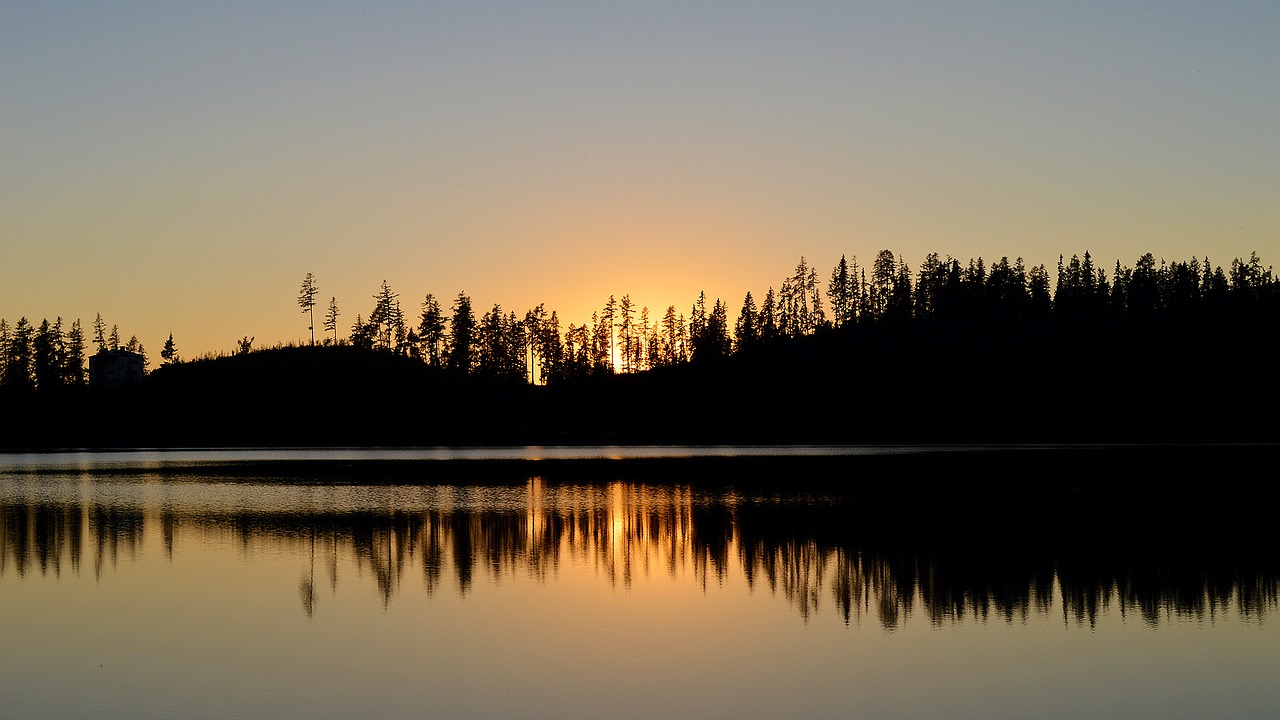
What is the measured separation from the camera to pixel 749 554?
39.7 m

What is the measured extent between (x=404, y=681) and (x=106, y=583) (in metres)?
17.4

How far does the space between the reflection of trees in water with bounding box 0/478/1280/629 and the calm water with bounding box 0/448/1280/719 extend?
19cm

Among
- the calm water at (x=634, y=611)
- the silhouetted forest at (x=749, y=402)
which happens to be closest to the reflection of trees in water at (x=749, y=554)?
the calm water at (x=634, y=611)

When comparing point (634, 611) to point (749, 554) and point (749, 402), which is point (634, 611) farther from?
point (749, 402)

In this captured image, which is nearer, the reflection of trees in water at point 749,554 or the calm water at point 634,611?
the calm water at point 634,611

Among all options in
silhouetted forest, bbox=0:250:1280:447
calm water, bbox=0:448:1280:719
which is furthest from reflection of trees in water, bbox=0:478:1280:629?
silhouetted forest, bbox=0:250:1280:447

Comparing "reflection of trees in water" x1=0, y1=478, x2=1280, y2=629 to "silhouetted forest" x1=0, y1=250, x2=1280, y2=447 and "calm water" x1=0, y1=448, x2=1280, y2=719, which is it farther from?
"silhouetted forest" x1=0, y1=250, x2=1280, y2=447

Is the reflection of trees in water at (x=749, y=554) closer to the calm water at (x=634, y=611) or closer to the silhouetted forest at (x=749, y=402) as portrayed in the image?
the calm water at (x=634, y=611)

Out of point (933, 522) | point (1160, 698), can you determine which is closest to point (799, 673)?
point (1160, 698)

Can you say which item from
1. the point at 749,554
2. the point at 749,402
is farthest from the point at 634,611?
the point at 749,402

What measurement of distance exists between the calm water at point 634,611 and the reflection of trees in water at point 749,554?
0.19m

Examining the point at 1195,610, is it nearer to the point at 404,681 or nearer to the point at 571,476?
the point at 404,681

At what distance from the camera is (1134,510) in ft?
173

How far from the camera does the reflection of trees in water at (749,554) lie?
3047 cm
